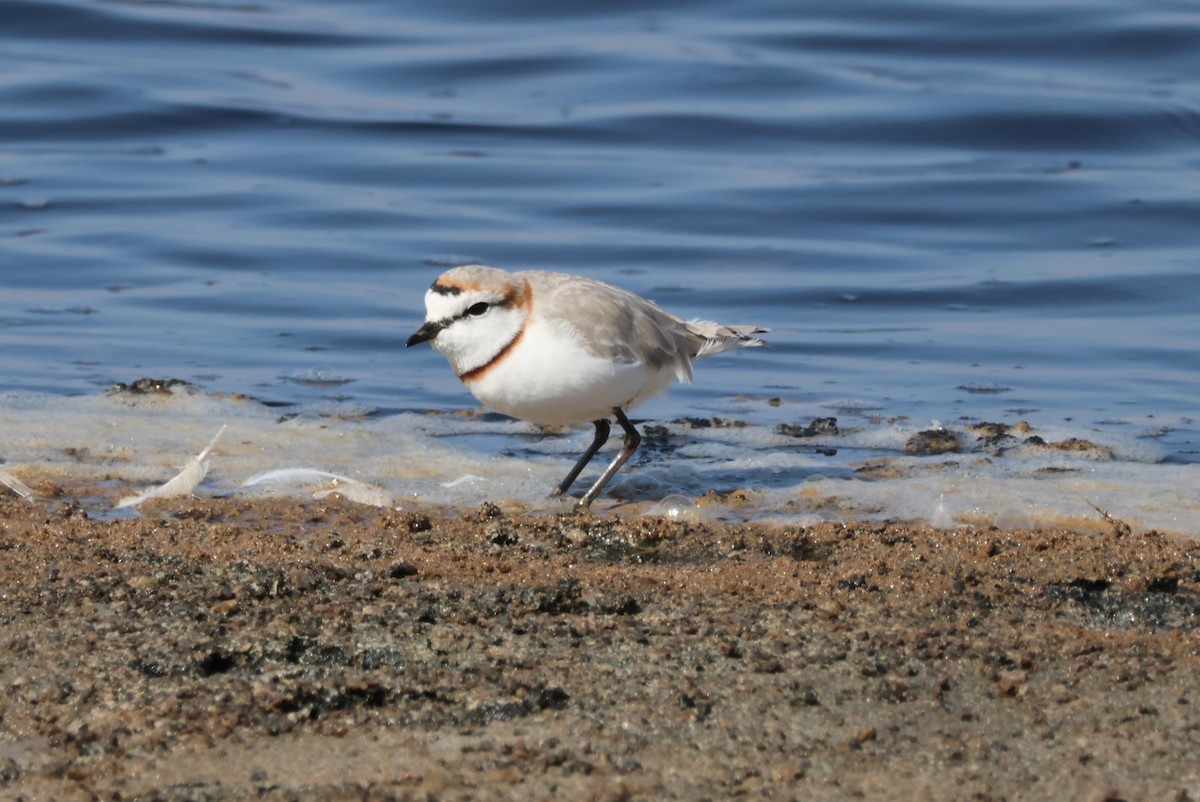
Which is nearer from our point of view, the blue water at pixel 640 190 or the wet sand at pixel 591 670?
the wet sand at pixel 591 670

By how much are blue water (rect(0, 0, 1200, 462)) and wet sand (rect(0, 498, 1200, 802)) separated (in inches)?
117

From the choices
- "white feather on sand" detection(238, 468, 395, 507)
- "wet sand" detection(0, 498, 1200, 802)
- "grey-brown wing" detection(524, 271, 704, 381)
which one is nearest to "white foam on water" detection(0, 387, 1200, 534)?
"white feather on sand" detection(238, 468, 395, 507)

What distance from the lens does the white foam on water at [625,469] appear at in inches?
200

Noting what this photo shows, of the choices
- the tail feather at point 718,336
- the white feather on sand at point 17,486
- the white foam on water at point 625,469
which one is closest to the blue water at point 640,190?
the white foam on water at point 625,469

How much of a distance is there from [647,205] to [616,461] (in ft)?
19.5

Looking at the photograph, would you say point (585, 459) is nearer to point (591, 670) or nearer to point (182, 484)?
point (182, 484)

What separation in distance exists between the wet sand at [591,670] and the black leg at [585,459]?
125 centimetres

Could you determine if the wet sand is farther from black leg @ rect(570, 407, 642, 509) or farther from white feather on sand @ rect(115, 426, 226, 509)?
black leg @ rect(570, 407, 642, 509)

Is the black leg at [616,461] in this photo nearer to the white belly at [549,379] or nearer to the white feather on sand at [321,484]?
the white belly at [549,379]

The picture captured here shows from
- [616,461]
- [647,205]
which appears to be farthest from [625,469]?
[647,205]

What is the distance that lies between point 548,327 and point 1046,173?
301 inches

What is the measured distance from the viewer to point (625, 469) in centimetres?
592

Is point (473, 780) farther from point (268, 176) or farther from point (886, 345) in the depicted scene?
point (268, 176)

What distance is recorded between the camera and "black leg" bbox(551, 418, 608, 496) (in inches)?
217
